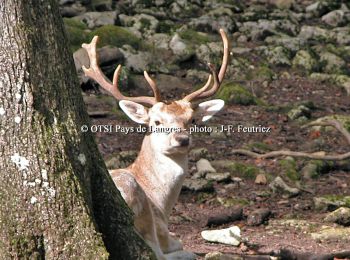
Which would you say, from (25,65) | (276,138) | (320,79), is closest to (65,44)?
(25,65)

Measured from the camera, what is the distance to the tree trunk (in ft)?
19.2

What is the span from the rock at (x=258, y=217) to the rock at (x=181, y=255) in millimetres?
2203

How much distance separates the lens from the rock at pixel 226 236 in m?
9.25

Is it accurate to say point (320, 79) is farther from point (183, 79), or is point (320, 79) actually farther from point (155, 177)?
point (155, 177)

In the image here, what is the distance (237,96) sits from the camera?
1509 centimetres

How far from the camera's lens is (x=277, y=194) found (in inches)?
455

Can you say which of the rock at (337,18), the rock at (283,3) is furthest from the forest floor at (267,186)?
the rock at (283,3)

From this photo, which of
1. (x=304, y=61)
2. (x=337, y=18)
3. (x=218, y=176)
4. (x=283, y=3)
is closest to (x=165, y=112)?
(x=218, y=176)

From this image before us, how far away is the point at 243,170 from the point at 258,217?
1833 mm

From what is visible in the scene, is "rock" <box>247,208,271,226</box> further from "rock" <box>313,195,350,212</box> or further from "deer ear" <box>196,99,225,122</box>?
"deer ear" <box>196,99,225,122</box>

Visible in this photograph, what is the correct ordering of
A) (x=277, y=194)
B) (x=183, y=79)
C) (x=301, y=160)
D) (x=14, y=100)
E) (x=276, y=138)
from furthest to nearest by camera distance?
(x=183, y=79) → (x=276, y=138) → (x=301, y=160) → (x=277, y=194) → (x=14, y=100)

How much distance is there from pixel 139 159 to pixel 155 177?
0.28 metres

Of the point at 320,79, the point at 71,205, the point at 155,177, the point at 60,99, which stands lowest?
the point at 320,79

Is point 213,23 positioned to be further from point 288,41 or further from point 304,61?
point 304,61
